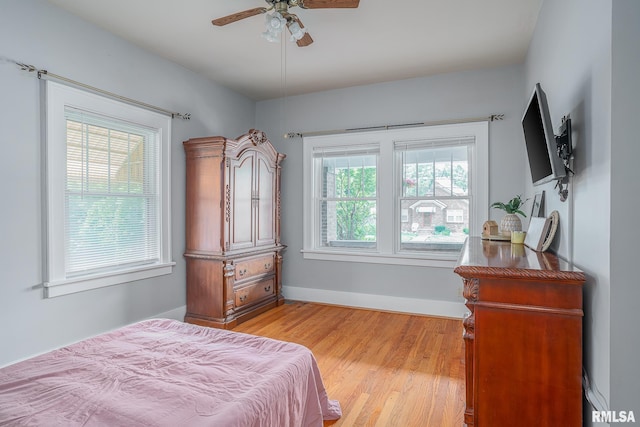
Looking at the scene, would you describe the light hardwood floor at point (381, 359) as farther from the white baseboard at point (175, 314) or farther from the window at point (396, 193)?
the window at point (396, 193)

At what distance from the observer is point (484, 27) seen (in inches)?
117

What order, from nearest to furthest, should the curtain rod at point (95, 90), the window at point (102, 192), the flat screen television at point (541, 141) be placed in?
the flat screen television at point (541, 141), the curtain rod at point (95, 90), the window at point (102, 192)

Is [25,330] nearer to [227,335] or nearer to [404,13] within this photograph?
[227,335]

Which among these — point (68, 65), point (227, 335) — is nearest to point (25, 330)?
point (227, 335)

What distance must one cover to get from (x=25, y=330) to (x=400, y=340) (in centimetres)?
307

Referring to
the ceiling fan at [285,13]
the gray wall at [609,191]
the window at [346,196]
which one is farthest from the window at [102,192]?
the gray wall at [609,191]

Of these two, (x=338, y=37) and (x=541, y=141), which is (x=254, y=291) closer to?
(x=338, y=37)

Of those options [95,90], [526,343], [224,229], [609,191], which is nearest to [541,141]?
[609,191]

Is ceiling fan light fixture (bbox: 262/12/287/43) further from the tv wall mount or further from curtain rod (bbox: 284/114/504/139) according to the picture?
curtain rod (bbox: 284/114/504/139)

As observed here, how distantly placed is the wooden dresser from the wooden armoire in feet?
9.02

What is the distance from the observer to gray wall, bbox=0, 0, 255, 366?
239 cm

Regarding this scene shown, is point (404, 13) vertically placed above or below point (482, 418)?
above
